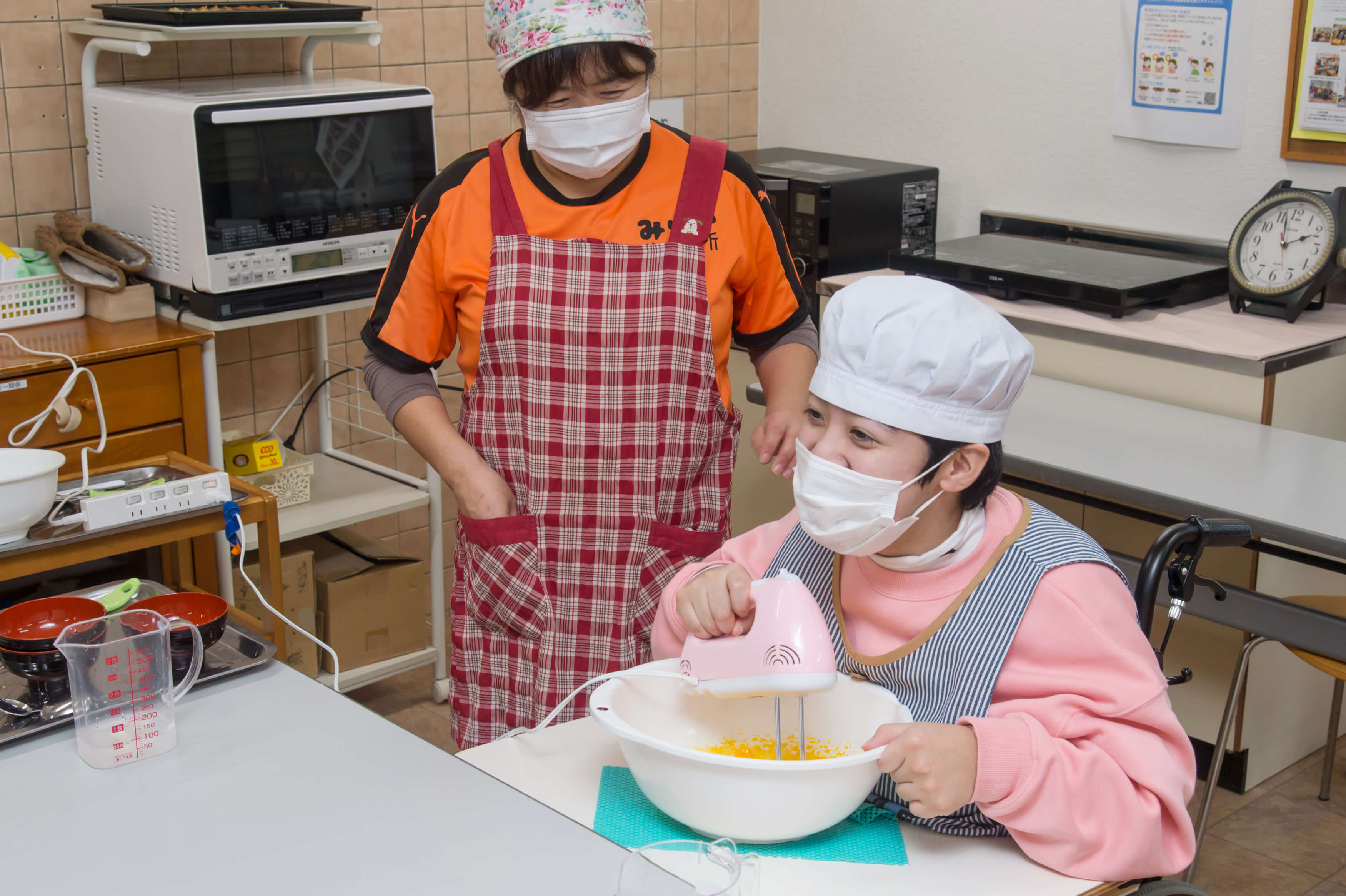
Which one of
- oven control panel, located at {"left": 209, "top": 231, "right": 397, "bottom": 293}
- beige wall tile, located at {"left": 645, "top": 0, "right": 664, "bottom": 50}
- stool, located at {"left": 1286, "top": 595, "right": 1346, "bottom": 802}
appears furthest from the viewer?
beige wall tile, located at {"left": 645, "top": 0, "right": 664, "bottom": 50}

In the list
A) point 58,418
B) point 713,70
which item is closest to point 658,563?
point 58,418

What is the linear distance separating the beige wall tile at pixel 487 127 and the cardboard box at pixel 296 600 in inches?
45.3

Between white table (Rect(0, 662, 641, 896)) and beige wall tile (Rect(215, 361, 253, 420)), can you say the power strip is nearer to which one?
white table (Rect(0, 662, 641, 896))

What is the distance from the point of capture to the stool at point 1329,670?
7.20 feet

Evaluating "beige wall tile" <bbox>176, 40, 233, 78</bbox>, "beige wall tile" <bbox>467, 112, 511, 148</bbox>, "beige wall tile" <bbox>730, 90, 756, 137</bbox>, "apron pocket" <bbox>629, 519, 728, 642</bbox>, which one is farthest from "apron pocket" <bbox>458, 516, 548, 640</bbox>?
"beige wall tile" <bbox>730, 90, 756, 137</bbox>

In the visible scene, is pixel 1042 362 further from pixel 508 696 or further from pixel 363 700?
pixel 363 700

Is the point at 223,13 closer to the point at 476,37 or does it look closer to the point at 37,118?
the point at 37,118

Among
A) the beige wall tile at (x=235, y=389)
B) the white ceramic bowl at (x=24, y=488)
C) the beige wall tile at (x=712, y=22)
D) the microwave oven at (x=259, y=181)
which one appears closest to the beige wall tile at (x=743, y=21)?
the beige wall tile at (x=712, y=22)

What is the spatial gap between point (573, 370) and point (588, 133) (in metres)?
0.30

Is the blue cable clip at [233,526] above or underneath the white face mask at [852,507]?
underneath

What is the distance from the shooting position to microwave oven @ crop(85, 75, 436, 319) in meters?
2.39

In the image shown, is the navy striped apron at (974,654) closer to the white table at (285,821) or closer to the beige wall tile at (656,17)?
the white table at (285,821)

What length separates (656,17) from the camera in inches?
136

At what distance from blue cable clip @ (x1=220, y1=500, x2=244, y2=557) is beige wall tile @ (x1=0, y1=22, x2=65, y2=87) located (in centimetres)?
132
